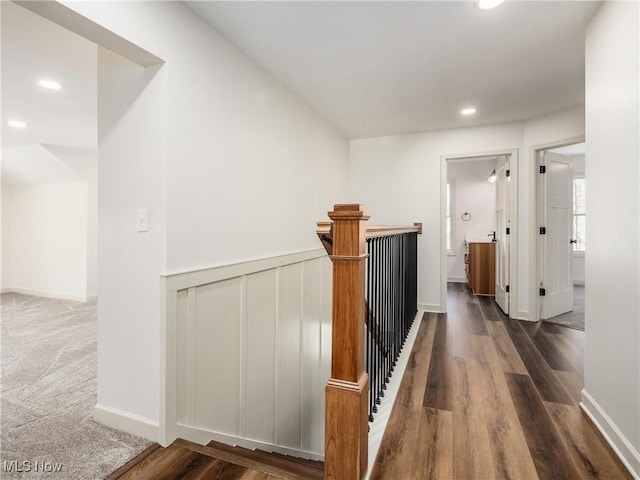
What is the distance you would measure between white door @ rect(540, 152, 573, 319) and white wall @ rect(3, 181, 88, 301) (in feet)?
21.0

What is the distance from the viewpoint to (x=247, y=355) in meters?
2.30

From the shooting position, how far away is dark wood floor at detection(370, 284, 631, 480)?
1.46 meters

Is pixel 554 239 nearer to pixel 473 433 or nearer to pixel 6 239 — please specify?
pixel 473 433

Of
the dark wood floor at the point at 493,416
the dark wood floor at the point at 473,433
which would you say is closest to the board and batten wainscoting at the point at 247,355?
the dark wood floor at the point at 473,433

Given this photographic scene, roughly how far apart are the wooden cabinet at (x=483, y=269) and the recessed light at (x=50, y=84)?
574 cm

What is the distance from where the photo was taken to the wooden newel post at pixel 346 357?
129 centimetres

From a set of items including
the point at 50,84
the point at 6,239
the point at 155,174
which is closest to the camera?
the point at 155,174

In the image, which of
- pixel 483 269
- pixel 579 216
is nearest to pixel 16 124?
pixel 483 269

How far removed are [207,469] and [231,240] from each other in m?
1.25

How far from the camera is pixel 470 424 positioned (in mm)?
1769

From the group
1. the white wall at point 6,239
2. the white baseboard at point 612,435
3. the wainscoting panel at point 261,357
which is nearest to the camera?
the white baseboard at point 612,435

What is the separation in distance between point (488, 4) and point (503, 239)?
318 cm

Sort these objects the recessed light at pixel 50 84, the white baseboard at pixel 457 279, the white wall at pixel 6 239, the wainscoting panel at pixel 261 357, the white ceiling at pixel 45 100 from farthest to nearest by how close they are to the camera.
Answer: the white baseboard at pixel 457 279, the white wall at pixel 6 239, the recessed light at pixel 50 84, the wainscoting panel at pixel 261 357, the white ceiling at pixel 45 100

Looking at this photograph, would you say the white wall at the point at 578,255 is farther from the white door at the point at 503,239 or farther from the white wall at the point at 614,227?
the white wall at the point at 614,227
